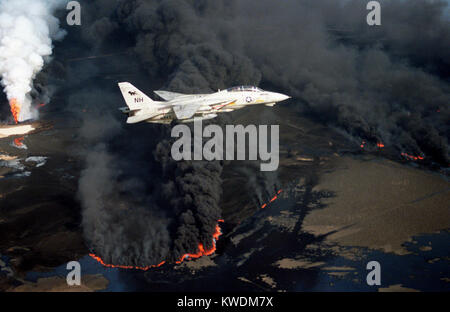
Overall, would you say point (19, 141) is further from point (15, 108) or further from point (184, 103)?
point (184, 103)

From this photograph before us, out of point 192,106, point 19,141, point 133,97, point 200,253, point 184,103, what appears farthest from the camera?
point 19,141

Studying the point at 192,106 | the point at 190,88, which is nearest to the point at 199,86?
the point at 190,88

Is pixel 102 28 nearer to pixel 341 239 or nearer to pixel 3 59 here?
pixel 3 59

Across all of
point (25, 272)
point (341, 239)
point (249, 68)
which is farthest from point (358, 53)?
point (25, 272)

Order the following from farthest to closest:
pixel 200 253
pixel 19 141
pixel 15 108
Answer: pixel 15 108 → pixel 19 141 → pixel 200 253

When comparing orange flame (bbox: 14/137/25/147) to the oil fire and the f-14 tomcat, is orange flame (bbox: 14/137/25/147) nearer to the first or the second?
the oil fire

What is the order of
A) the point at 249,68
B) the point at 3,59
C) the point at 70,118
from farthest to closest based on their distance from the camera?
the point at 249,68 → the point at 70,118 → the point at 3,59
